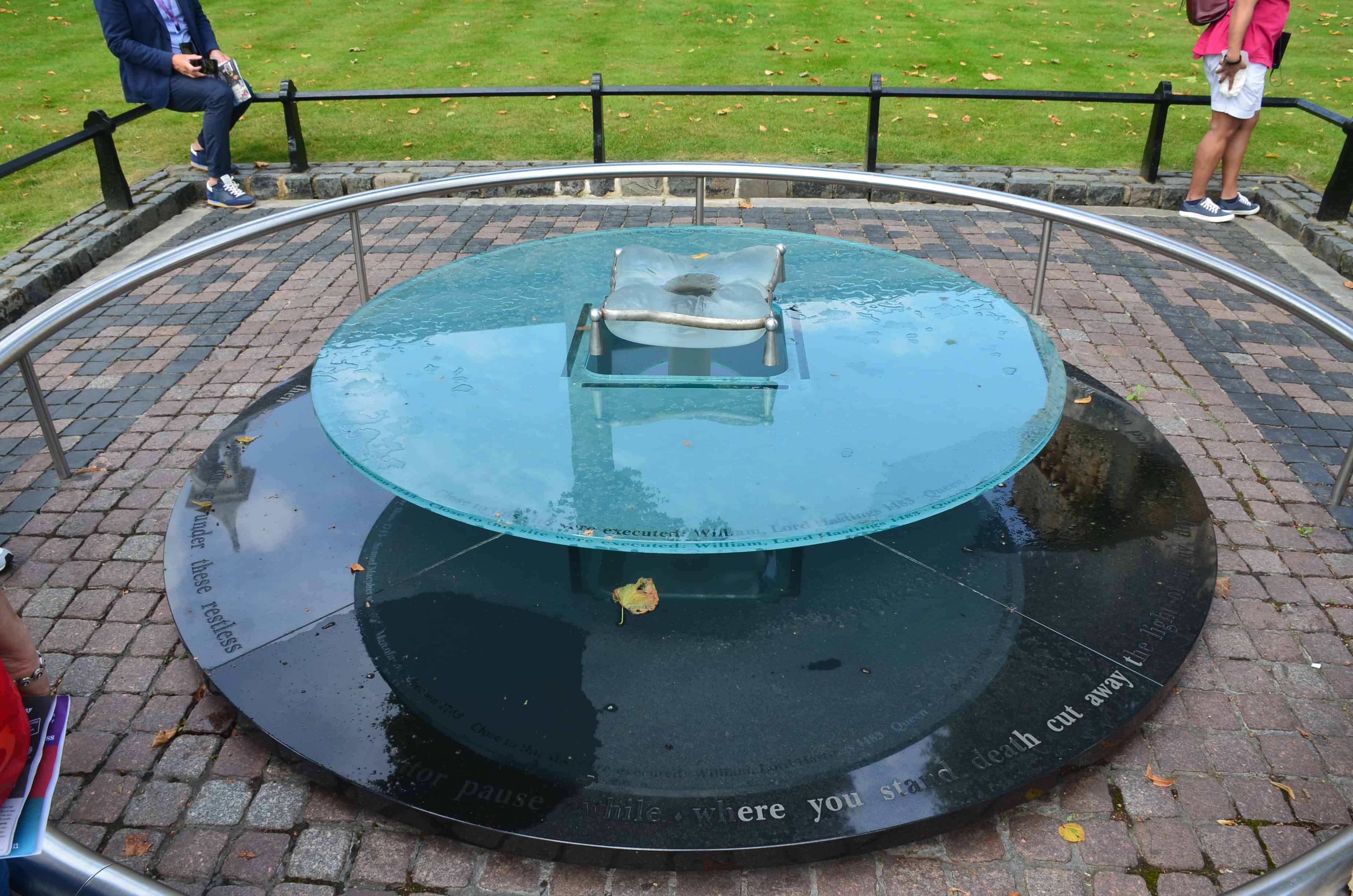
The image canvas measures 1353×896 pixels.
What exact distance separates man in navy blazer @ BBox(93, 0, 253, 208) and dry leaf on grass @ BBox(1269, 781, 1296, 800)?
824cm

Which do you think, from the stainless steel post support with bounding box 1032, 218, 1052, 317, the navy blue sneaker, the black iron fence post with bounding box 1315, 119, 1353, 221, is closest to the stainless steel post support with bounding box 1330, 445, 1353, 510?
the stainless steel post support with bounding box 1032, 218, 1052, 317

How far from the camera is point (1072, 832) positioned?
2854 millimetres

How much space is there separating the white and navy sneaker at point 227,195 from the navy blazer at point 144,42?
710 millimetres

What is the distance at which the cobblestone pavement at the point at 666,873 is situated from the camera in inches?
109

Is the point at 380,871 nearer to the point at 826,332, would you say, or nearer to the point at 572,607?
the point at 572,607

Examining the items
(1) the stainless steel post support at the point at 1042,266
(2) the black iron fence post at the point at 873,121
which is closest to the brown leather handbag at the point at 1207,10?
(2) the black iron fence post at the point at 873,121

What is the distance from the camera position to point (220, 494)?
4.21 metres

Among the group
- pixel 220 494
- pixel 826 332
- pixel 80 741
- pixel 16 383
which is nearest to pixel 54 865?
pixel 80 741

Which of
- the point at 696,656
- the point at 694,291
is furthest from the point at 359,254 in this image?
the point at 696,656

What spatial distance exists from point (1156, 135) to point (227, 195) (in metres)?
7.83

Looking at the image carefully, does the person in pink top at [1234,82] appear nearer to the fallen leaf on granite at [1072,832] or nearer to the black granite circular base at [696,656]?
the black granite circular base at [696,656]

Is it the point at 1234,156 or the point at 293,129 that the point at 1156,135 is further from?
the point at 293,129

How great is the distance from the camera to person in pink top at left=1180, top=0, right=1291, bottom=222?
7.31m

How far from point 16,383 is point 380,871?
13.6 ft
